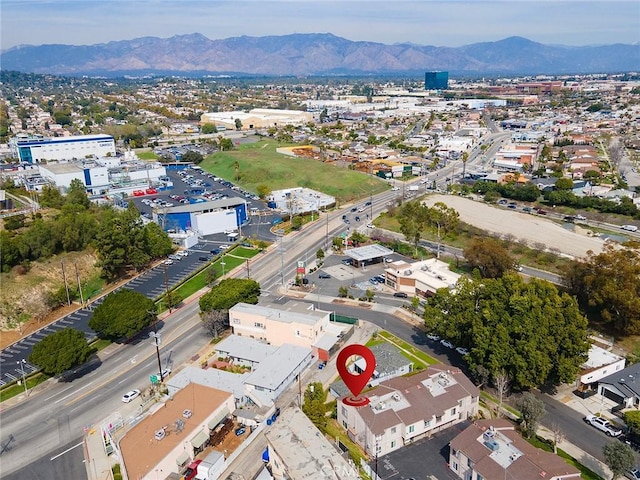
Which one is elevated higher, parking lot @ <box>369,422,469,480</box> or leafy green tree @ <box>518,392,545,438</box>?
leafy green tree @ <box>518,392,545,438</box>

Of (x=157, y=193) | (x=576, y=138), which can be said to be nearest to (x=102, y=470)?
(x=157, y=193)

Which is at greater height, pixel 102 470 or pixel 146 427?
pixel 146 427

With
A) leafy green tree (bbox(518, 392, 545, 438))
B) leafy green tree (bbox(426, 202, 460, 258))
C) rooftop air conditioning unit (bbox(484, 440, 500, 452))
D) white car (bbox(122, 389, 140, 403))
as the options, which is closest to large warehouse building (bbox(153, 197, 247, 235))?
leafy green tree (bbox(426, 202, 460, 258))

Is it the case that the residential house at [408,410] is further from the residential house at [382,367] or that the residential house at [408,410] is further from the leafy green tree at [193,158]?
the leafy green tree at [193,158]

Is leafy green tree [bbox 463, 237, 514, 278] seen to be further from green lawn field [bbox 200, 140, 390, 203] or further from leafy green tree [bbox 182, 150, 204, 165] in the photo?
leafy green tree [bbox 182, 150, 204, 165]

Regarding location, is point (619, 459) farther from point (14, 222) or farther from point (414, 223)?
point (14, 222)

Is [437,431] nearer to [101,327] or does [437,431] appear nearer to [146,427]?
[146,427]

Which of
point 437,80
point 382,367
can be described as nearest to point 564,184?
point 382,367
